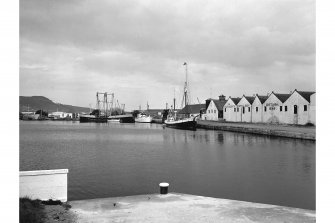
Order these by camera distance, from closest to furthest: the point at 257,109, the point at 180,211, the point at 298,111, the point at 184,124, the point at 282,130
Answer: the point at 180,211 < the point at 282,130 < the point at 298,111 < the point at 257,109 < the point at 184,124

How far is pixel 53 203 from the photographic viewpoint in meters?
7.79

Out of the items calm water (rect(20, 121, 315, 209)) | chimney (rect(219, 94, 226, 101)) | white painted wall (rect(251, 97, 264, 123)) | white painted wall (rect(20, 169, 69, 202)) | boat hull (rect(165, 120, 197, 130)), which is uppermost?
chimney (rect(219, 94, 226, 101))

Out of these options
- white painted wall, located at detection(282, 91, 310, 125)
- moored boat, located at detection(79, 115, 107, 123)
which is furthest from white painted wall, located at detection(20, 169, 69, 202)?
moored boat, located at detection(79, 115, 107, 123)

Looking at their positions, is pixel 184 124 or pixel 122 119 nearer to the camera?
pixel 184 124

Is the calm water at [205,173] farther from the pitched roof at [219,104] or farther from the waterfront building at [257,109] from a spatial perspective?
the pitched roof at [219,104]

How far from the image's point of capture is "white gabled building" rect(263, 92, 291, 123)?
52.7 metres

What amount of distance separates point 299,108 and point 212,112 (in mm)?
36128

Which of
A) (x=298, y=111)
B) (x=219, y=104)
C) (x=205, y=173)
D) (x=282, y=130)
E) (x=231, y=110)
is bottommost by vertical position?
(x=205, y=173)

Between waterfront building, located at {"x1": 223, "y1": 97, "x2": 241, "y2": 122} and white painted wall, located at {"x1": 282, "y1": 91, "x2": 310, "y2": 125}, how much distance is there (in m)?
17.8

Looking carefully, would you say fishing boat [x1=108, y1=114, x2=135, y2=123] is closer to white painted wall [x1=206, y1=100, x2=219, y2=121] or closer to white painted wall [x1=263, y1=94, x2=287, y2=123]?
white painted wall [x1=206, y1=100, x2=219, y2=121]

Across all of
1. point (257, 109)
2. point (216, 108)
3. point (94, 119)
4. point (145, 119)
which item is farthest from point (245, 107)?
point (94, 119)

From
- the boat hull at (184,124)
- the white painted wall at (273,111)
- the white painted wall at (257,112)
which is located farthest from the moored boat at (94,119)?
the white painted wall at (273,111)

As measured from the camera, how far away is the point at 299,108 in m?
48.3

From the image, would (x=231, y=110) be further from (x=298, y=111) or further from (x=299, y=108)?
(x=299, y=108)
